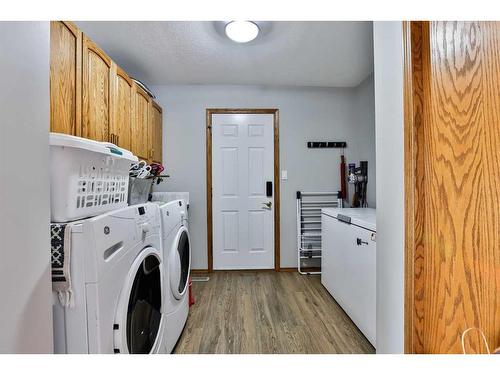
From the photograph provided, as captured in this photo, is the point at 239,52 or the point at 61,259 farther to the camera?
the point at 239,52

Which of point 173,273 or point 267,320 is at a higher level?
point 173,273

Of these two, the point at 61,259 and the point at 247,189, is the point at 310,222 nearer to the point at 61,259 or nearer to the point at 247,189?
the point at 247,189

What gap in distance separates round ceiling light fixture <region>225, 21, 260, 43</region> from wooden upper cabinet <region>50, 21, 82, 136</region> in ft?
3.22

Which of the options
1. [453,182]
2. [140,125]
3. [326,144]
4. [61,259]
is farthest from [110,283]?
[326,144]

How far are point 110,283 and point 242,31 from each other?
1824mm

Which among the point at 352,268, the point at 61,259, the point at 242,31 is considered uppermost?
the point at 242,31

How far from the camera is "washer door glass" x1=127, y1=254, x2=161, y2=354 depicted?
99 cm

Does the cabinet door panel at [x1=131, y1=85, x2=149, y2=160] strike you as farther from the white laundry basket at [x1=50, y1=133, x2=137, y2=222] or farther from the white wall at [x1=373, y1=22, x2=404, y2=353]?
the white wall at [x1=373, y1=22, x2=404, y2=353]

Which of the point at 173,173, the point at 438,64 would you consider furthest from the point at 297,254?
the point at 438,64

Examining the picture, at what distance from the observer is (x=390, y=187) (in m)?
0.79

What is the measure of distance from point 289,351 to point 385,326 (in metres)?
0.93
